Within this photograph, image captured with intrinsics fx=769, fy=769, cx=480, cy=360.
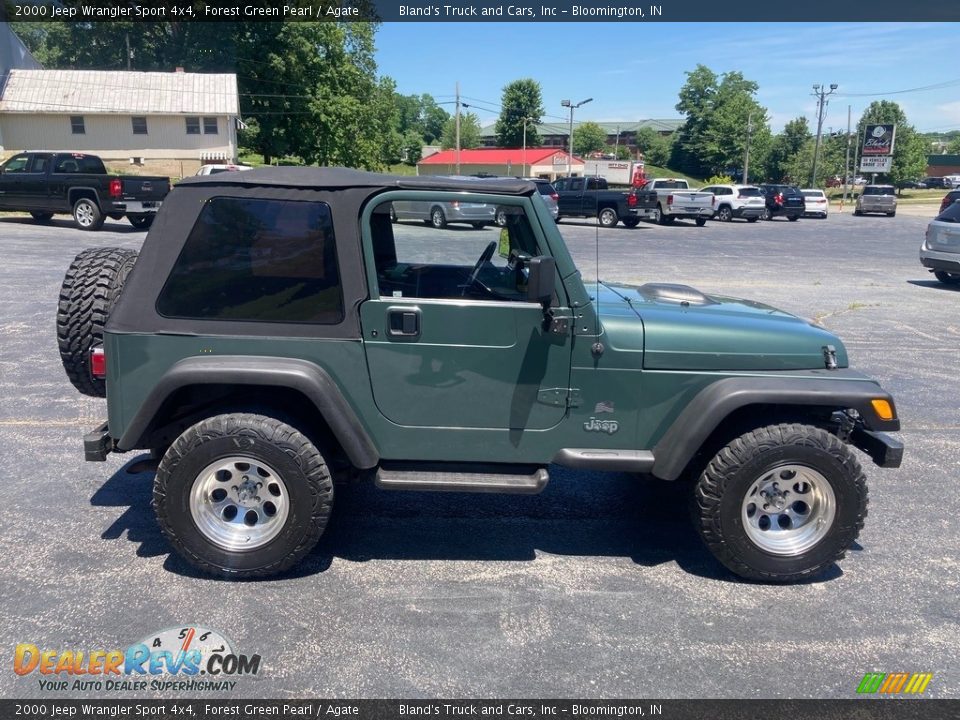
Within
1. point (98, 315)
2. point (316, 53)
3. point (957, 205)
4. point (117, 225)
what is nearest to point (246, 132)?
point (316, 53)

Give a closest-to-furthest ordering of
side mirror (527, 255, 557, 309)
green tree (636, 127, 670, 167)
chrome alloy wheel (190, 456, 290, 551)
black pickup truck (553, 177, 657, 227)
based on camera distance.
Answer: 1. side mirror (527, 255, 557, 309)
2. chrome alloy wheel (190, 456, 290, 551)
3. black pickup truck (553, 177, 657, 227)
4. green tree (636, 127, 670, 167)

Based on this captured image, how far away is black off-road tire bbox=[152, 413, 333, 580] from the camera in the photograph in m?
3.71

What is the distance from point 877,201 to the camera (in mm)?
43781

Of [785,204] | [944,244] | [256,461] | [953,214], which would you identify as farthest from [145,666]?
[785,204]

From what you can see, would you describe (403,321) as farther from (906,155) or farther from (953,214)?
(906,155)

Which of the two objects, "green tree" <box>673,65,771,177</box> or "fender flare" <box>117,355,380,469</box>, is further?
"green tree" <box>673,65,771,177</box>

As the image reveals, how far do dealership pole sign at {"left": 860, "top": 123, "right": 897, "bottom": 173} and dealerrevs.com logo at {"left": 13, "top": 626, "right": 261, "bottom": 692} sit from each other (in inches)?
2883

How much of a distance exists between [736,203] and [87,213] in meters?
28.2

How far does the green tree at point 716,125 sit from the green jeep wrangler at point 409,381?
83207 mm

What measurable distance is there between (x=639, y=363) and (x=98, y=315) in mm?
2834

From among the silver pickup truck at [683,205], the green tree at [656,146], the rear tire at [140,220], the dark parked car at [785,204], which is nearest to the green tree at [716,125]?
the green tree at [656,146]

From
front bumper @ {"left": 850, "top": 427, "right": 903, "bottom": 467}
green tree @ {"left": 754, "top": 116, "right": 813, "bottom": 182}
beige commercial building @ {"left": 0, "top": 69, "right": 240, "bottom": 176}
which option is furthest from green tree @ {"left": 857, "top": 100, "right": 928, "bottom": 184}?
front bumper @ {"left": 850, "top": 427, "right": 903, "bottom": 467}

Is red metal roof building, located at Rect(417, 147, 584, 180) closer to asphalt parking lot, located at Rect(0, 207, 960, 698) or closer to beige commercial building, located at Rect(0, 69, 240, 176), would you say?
asphalt parking lot, located at Rect(0, 207, 960, 698)

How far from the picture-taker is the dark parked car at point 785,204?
1535 inches
